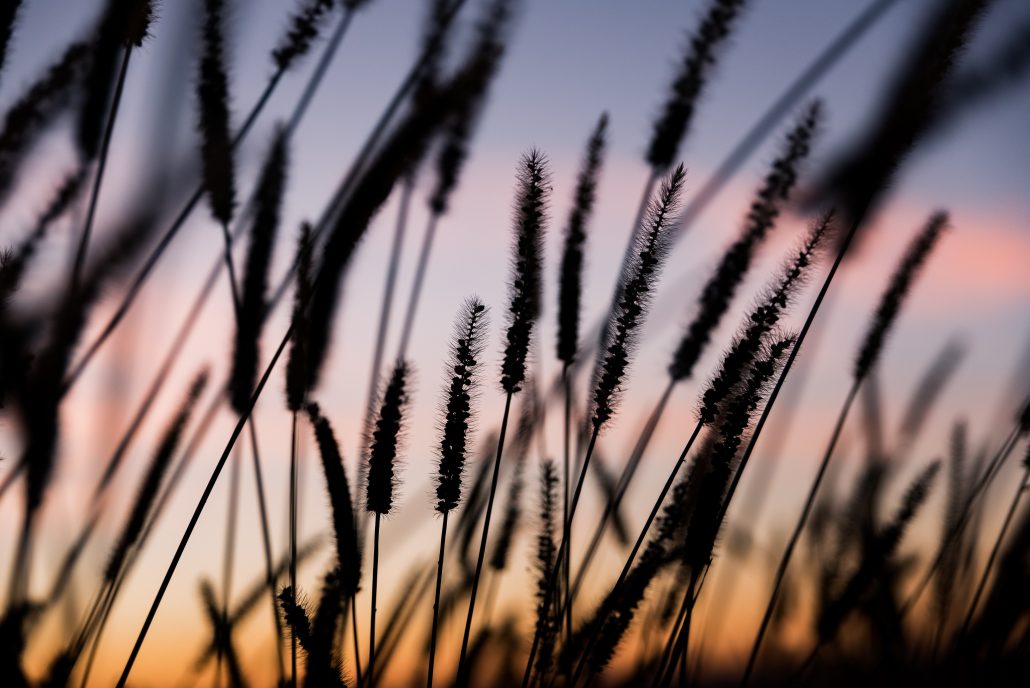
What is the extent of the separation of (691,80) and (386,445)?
1060mm

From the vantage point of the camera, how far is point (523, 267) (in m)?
1.22

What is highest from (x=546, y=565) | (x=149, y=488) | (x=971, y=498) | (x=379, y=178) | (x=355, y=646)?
(x=379, y=178)

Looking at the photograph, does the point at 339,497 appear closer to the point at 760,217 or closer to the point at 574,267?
the point at 574,267

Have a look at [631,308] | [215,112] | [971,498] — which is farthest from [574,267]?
[971,498]

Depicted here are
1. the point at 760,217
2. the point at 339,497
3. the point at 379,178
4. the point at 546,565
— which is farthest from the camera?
the point at 760,217

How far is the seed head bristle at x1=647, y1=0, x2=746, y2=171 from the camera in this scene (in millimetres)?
1856

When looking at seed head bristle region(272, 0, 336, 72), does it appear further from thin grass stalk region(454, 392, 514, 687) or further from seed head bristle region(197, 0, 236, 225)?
thin grass stalk region(454, 392, 514, 687)

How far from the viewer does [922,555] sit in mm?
2398

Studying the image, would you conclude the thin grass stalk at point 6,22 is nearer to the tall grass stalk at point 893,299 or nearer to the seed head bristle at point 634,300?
the seed head bristle at point 634,300

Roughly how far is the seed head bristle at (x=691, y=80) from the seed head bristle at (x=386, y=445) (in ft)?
3.02

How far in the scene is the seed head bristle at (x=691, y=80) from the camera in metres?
1.86

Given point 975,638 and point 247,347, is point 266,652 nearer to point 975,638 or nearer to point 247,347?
point 247,347

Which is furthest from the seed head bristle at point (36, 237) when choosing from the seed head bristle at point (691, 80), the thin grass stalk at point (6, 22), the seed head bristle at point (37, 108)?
the seed head bristle at point (691, 80)

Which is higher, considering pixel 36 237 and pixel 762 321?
pixel 36 237
